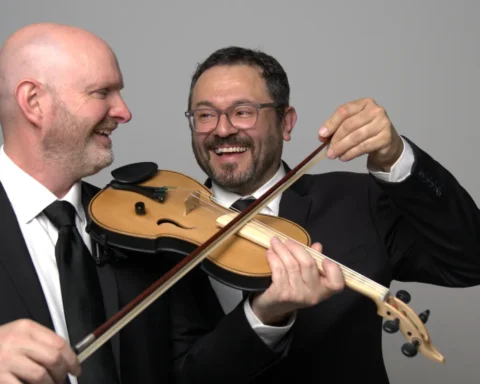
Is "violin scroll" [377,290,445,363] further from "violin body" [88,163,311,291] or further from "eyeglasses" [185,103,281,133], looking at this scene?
"eyeglasses" [185,103,281,133]

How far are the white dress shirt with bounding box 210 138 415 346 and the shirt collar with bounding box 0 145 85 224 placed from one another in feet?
1.48

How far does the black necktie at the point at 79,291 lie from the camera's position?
1433 mm

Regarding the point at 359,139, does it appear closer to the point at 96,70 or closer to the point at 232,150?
the point at 232,150

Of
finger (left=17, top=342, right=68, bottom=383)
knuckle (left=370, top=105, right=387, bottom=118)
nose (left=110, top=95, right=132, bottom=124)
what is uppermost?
knuckle (left=370, top=105, right=387, bottom=118)

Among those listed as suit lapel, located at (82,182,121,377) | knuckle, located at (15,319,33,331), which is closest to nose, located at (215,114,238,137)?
suit lapel, located at (82,182,121,377)

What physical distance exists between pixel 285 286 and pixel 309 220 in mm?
598

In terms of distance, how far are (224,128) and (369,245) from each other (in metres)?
0.50

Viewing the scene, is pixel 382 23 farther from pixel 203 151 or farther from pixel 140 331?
pixel 140 331

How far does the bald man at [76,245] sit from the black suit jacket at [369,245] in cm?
29

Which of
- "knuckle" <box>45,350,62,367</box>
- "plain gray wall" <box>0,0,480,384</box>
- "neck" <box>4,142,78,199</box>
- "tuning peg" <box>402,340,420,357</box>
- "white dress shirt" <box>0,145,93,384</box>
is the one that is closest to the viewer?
"knuckle" <box>45,350,62,367</box>

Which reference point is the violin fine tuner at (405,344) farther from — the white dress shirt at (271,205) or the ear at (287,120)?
the ear at (287,120)

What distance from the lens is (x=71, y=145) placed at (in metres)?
1.58

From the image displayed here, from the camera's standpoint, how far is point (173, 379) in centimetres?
169

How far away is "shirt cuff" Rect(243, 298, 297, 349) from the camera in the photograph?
1.53 m
